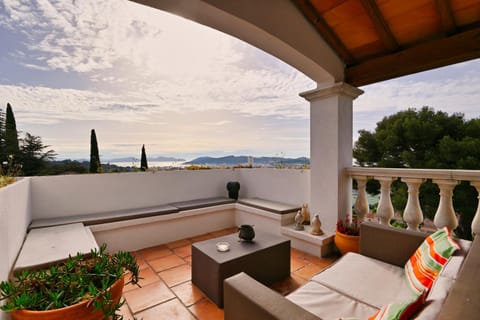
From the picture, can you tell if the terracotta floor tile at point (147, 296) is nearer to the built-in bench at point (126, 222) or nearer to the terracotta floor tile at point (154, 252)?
the built-in bench at point (126, 222)

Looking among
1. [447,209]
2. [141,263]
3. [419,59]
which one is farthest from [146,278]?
[419,59]

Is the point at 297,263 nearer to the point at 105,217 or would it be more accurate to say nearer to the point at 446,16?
the point at 105,217

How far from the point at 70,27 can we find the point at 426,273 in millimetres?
5060

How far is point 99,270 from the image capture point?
46.0 inches

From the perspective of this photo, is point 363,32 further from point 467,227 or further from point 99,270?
point 467,227

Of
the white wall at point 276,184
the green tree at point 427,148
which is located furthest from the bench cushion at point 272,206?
the green tree at point 427,148

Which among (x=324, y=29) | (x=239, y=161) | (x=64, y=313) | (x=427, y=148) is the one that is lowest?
(x=64, y=313)

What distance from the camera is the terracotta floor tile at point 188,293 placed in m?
1.93

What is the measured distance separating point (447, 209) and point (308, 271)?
1487mm

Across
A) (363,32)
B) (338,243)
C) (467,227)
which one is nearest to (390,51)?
(363,32)

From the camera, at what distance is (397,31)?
→ 7.52 ft

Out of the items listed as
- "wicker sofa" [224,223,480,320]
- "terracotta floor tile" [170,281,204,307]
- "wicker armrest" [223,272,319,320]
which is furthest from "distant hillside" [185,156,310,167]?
"wicker armrest" [223,272,319,320]

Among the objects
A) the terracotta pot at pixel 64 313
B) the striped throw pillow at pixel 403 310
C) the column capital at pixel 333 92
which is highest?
the column capital at pixel 333 92

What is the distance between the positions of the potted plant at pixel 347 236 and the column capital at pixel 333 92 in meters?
1.63
